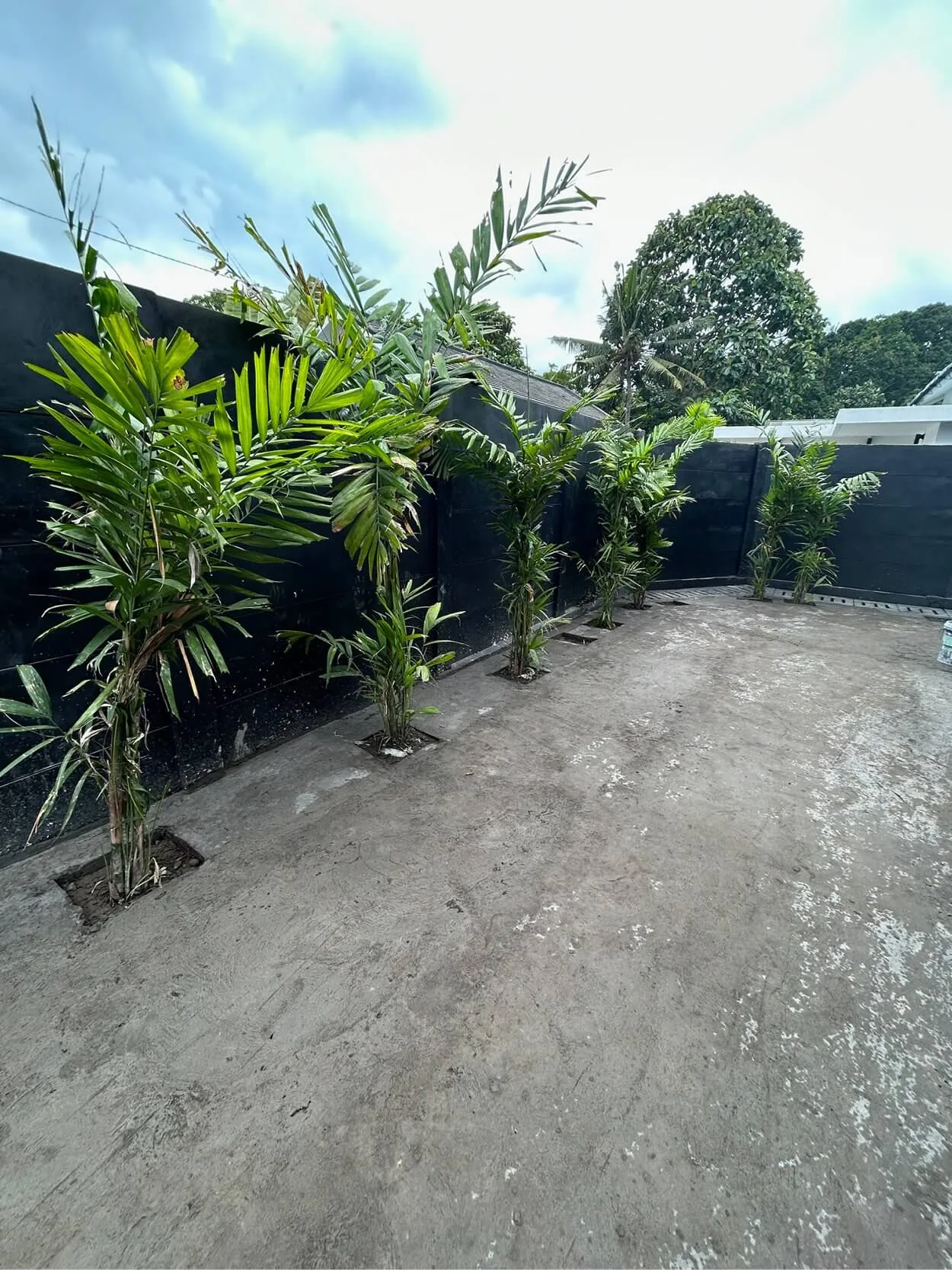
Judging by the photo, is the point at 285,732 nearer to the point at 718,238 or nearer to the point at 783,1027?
the point at 783,1027

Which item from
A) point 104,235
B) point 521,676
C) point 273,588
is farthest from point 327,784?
point 104,235

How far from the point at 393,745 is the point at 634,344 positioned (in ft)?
50.1

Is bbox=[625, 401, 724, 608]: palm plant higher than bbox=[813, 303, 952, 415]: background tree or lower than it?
lower

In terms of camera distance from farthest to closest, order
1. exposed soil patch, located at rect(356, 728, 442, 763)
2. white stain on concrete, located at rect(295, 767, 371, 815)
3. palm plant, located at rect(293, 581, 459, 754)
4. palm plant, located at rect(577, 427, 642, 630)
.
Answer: palm plant, located at rect(577, 427, 642, 630) → exposed soil patch, located at rect(356, 728, 442, 763) → palm plant, located at rect(293, 581, 459, 754) → white stain on concrete, located at rect(295, 767, 371, 815)

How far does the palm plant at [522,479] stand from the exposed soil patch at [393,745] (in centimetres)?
108

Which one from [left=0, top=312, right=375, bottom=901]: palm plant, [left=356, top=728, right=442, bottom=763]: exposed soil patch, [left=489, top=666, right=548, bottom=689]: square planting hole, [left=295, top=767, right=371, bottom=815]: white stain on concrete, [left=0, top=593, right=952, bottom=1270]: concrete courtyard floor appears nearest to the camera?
[left=0, top=593, right=952, bottom=1270]: concrete courtyard floor

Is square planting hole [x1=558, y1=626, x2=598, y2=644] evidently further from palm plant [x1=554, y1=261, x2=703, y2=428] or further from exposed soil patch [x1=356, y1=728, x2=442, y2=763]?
palm plant [x1=554, y1=261, x2=703, y2=428]

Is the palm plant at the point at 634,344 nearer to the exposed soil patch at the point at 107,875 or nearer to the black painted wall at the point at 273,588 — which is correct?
the black painted wall at the point at 273,588

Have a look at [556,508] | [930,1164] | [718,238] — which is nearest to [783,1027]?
[930,1164]

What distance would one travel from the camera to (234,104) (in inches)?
174

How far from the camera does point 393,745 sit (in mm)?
2611

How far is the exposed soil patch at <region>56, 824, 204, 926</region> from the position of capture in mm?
1576

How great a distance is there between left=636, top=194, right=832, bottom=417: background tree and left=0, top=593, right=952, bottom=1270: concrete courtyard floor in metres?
16.0

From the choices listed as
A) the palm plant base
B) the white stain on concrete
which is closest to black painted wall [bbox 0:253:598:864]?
the white stain on concrete
